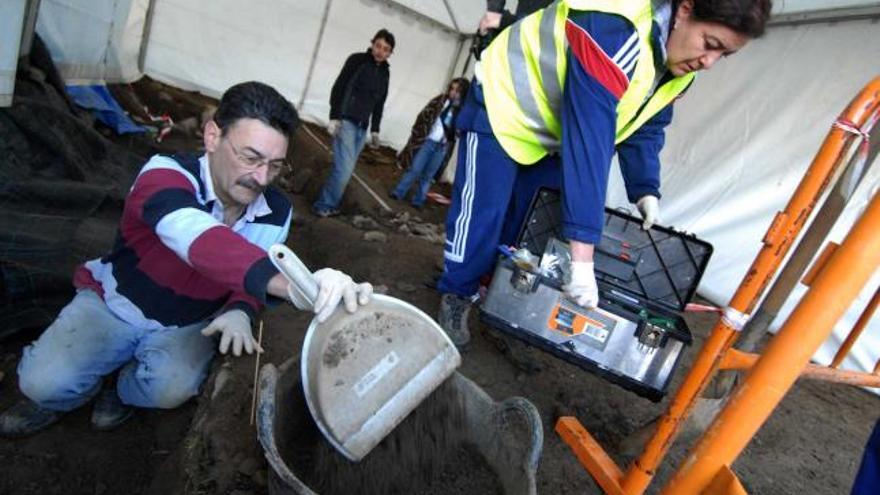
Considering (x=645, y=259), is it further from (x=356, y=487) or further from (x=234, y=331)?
(x=234, y=331)

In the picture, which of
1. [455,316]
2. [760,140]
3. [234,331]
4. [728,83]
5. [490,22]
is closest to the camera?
[234,331]

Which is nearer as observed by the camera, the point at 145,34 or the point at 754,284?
the point at 754,284

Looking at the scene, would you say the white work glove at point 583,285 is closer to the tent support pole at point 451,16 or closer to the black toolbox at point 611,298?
the black toolbox at point 611,298

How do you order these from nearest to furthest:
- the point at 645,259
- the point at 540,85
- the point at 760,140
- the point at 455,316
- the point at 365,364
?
the point at 365,364, the point at 540,85, the point at 645,259, the point at 455,316, the point at 760,140

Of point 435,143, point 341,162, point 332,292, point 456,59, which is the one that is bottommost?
point 341,162

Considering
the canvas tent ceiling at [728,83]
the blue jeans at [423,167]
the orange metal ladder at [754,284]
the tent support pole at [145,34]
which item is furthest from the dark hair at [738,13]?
the tent support pole at [145,34]

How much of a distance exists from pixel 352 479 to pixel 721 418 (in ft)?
2.98

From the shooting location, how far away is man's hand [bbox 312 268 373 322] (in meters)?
1.08

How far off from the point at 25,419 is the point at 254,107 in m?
1.22

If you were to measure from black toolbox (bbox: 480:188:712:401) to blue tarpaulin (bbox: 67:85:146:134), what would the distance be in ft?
11.7

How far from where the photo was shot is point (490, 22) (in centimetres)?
237

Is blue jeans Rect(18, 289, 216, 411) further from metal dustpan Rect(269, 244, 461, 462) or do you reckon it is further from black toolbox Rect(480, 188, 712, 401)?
black toolbox Rect(480, 188, 712, 401)

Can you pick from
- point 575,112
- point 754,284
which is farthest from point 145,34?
point 754,284

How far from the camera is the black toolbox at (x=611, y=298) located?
5.42 feet
